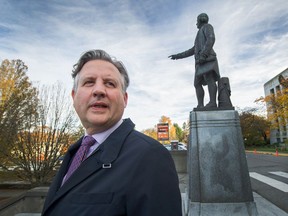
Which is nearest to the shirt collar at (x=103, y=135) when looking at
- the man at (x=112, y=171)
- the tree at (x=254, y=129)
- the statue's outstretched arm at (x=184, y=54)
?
the man at (x=112, y=171)

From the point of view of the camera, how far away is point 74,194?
4.11ft

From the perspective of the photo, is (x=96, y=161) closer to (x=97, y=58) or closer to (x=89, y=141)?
(x=89, y=141)

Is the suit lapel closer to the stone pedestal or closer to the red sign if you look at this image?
the stone pedestal

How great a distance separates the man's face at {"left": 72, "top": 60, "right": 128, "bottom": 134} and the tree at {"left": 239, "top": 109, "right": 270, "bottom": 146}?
Answer: 56762 mm

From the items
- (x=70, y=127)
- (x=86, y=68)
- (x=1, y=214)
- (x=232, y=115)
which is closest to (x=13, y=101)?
(x=70, y=127)

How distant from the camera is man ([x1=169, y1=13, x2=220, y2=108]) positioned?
5496 millimetres

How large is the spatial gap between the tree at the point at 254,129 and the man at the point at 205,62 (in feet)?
172

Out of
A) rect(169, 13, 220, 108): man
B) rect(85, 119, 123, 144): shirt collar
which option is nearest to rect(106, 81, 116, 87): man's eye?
rect(85, 119, 123, 144): shirt collar

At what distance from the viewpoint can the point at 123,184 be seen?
3.78 feet

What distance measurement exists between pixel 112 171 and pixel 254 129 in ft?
194

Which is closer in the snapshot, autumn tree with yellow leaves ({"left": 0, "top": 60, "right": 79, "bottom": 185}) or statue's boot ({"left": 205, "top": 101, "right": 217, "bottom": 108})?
statue's boot ({"left": 205, "top": 101, "right": 217, "bottom": 108})

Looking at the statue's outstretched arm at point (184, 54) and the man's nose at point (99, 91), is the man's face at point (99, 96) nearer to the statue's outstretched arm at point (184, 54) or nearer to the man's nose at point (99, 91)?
the man's nose at point (99, 91)

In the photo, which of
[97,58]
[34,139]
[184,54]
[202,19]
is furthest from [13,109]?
[97,58]

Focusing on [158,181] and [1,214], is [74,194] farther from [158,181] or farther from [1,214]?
[1,214]
